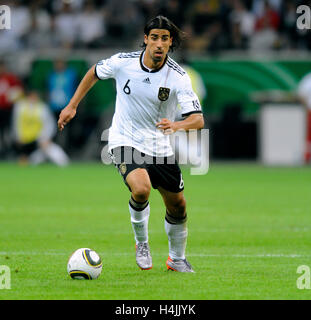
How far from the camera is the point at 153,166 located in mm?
8312

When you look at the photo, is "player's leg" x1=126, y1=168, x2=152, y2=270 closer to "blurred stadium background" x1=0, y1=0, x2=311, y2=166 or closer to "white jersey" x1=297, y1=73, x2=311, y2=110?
"white jersey" x1=297, y1=73, x2=311, y2=110

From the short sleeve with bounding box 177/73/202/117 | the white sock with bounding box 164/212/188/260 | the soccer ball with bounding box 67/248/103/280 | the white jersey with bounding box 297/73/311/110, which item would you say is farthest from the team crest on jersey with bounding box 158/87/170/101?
the white jersey with bounding box 297/73/311/110

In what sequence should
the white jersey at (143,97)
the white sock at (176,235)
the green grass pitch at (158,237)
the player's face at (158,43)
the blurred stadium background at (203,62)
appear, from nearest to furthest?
1. the green grass pitch at (158,237)
2. the player's face at (158,43)
3. the white jersey at (143,97)
4. the white sock at (176,235)
5. the blurred stadium background at (203,62)

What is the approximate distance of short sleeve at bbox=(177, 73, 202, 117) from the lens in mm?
8055

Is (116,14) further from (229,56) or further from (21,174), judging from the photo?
(21,174)

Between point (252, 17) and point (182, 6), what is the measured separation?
6.68 feet

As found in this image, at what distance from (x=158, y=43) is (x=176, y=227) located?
5.81 feet

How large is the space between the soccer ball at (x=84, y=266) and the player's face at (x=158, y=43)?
1940 mm

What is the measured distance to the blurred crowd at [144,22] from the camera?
2461 cm

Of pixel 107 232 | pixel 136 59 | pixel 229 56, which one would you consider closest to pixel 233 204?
pixel 107 232

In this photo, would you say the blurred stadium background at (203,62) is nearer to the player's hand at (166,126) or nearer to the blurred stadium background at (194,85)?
the blurred stadium background at (194,85)

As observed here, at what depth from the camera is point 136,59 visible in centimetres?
845

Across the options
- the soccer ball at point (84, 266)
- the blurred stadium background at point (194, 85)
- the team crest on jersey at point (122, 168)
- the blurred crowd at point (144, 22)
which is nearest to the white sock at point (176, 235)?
the team crest on jersey at point (122, 168)

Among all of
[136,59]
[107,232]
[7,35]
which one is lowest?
[107,232]
